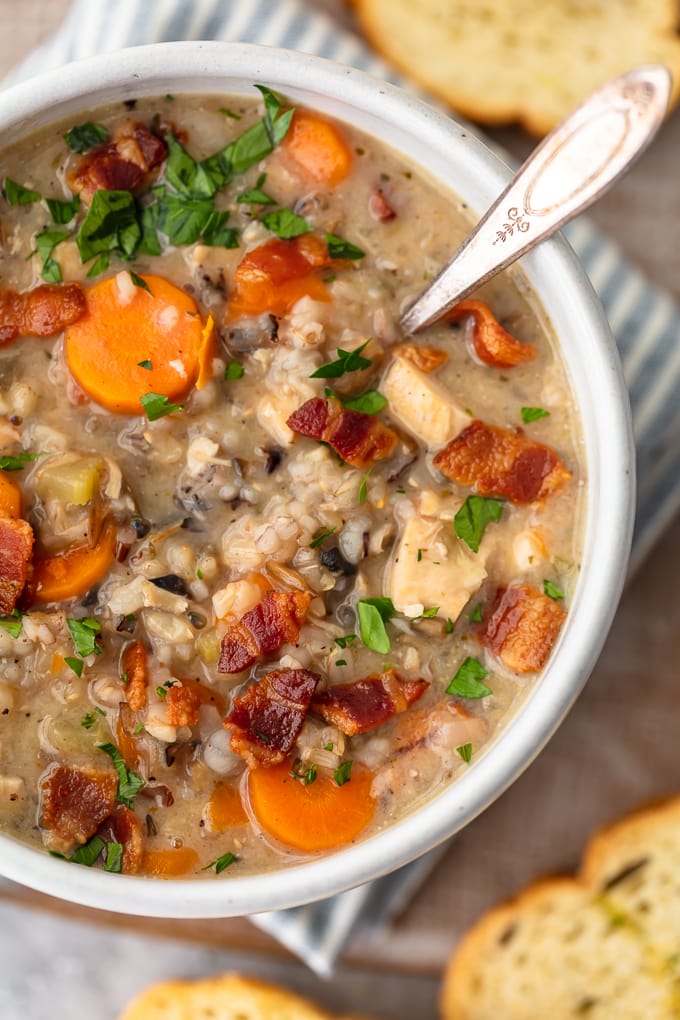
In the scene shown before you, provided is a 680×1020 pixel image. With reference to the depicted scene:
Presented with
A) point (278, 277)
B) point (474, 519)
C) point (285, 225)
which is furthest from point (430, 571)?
point (285, 225)

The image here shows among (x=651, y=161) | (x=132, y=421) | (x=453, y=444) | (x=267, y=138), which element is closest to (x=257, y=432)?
(x=132, y=421)

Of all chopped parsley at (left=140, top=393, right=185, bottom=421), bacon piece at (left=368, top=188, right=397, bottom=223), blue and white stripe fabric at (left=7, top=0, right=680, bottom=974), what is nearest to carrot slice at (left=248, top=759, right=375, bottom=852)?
chopped parsley at (left=140, top=393, right=185, bottom=421)

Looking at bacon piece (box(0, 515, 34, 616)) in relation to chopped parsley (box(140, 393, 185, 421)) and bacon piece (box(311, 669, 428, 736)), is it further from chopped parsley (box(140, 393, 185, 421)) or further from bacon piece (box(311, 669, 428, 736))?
bacon piece (box(311, 669, 428, 736))

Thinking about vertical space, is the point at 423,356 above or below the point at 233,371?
above

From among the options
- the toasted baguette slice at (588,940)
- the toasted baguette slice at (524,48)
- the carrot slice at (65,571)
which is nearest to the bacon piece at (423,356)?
the carrot slice at (65,571)

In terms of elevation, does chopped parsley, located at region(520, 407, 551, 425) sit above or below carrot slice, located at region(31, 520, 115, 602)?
above

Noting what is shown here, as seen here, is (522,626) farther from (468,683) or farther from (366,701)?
(366,701)
